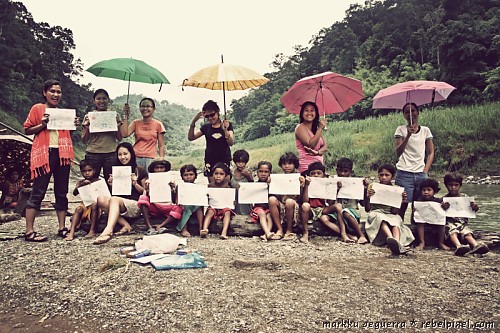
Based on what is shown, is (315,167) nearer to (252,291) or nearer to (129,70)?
(252,291)

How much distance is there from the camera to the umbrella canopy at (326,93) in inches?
224

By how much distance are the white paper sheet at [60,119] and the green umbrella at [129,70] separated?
3.13ft

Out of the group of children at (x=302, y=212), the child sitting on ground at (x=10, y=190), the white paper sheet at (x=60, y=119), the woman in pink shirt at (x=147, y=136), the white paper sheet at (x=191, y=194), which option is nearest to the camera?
the white paper sheet at (x=60, y=119)

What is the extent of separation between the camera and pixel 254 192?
523 centimetres

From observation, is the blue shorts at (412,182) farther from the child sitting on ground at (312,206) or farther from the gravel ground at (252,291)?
the child sitting on ground at (312,206)

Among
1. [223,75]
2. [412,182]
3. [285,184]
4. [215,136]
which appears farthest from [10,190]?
[412,182]

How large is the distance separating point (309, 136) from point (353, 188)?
912mm

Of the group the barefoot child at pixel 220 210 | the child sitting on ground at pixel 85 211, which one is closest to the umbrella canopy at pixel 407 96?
the barefoot child at pixel 220 210

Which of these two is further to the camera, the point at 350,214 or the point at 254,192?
the point at 254,192

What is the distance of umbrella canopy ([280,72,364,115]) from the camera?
568 cm

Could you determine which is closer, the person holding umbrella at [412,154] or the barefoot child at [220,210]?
the person holding umbrella at [412,154]

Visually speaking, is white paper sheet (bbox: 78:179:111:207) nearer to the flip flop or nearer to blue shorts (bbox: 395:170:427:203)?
the flip flop

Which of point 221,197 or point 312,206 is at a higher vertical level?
point 221,197

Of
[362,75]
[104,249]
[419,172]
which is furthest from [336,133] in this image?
[104,249]
